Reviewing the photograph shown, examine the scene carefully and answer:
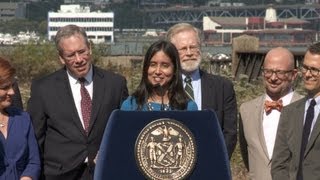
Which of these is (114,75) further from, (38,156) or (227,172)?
(227,172)

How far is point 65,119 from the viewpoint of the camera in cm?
595

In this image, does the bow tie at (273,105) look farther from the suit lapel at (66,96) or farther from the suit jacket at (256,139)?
the suit lapel at (66,96)

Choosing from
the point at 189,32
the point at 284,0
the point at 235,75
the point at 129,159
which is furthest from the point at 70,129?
the point at 284,0

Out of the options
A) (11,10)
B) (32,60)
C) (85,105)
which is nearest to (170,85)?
(85,105)

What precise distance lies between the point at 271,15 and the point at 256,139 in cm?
5414

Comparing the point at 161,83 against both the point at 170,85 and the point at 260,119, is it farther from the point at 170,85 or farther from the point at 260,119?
the point at 260,119

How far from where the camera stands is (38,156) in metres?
5.73

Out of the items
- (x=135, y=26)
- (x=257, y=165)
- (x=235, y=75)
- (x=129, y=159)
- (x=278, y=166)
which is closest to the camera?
(x=129, y=159)

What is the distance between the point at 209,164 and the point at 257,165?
4.23 ft

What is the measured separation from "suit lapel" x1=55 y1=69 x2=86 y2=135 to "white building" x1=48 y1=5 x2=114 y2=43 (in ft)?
107

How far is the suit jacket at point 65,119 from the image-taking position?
595cm

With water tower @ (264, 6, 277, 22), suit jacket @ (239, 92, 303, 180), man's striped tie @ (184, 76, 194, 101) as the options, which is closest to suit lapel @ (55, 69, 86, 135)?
man's striped tie @ (184, 76, 194, 101)

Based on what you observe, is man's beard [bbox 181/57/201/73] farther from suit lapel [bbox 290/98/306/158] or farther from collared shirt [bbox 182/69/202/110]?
suit lapel [bbox 290/98/306/158]

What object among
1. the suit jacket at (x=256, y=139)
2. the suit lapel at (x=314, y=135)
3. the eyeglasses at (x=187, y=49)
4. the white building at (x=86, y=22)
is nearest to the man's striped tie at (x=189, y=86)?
the eyeglasses at (x=187, y=49)
